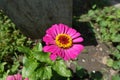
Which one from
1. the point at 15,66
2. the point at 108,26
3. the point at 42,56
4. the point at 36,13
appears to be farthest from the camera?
the point at 108,26

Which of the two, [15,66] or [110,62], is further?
[110,62]

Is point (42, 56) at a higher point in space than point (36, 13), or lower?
lower

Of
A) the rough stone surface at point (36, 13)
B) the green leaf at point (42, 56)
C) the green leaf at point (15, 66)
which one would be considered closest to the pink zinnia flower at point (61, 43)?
the green leaf at point (42, 56)

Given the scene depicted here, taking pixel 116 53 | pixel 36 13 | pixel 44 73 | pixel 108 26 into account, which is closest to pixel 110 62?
pixel 116 53

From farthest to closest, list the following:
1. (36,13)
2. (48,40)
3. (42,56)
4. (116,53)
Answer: (116,53)
(36,13)
(42,56)
(48,40)

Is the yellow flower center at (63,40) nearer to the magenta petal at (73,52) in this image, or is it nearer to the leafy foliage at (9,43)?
the magenta petal at (73,52)

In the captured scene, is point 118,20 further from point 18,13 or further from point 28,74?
point 28,74

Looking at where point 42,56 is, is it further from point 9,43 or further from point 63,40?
point 9,43
